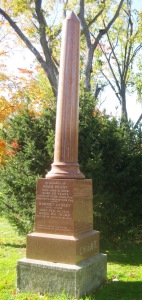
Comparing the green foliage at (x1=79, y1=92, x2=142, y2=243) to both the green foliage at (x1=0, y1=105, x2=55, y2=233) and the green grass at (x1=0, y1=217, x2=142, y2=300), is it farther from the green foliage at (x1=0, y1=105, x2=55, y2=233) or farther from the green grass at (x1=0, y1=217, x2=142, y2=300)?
the green foliage at (x1=0, y1=105, x2=55, y2=233)

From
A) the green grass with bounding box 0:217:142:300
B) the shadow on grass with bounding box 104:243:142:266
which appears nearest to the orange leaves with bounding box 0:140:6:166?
the green grass with bounding box 0:217:142:300

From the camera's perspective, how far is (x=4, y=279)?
5918mm

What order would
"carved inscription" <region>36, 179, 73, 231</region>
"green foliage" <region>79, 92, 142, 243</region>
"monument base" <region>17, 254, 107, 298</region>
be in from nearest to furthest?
"monument base" <region>17, 254, 107, 298</region> < "carved inscription" <region>36, 179, 73, 231</region> < "green foliage" <region>79, 92, 142, 243</region>

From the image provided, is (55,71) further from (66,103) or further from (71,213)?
(71,213)

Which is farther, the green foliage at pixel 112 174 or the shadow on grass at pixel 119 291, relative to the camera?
the green foliage at pixel 112 174

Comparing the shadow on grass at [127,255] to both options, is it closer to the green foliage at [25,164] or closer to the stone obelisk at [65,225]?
the stone obelisk at [65,225]

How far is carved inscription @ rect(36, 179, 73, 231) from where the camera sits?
541 cm

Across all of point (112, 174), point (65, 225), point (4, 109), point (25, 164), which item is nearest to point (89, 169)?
point (112, 174)

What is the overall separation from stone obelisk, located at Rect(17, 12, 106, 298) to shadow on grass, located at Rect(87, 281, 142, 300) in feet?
0.54

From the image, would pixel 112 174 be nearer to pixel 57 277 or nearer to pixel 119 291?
pixel 119 291

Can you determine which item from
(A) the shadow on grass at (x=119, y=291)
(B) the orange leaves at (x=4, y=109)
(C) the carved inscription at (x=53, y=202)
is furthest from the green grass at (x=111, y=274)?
(B) the orange leaves at (x=4, y=109)

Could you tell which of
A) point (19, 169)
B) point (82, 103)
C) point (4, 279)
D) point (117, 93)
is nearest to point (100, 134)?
point (82, 103)

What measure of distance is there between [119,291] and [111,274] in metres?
1.10

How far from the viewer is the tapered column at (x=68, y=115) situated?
580cm
